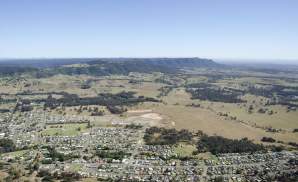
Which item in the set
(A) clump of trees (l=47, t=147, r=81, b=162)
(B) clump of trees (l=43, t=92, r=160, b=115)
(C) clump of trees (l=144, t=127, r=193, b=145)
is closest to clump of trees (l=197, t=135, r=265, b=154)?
(C) clump of trees (l=144, t=127, r=193, b=145)

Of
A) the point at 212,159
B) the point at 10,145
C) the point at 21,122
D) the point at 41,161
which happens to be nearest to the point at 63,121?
the point at 21,122

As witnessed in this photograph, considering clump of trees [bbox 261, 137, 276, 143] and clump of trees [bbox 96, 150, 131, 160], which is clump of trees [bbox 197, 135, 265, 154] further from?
clump of trees [bbox 96, 150, 131, 160]

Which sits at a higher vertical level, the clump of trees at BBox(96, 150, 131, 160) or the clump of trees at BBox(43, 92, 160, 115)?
the clump of trees at BBox(43, 92, 160, 115)

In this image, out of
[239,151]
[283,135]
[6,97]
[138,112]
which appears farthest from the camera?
[6,97]

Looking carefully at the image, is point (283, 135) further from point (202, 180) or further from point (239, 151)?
point (202, 180)

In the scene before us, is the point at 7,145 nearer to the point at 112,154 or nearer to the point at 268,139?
the point at 112,154

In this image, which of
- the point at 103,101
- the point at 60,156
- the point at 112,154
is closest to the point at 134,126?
the point at 112,154

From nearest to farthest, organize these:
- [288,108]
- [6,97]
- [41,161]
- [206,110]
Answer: [41,161] < [206,110] < [288,108] < [6,97]
